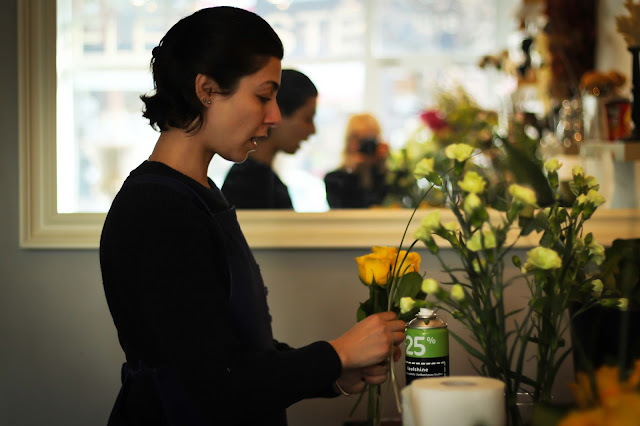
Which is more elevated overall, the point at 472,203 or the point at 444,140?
the point at 444,140

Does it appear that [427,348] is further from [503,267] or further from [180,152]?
[180,152]

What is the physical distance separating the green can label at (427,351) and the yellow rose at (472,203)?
0.19 meters

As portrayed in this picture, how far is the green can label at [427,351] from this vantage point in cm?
94

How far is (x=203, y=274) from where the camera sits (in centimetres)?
94

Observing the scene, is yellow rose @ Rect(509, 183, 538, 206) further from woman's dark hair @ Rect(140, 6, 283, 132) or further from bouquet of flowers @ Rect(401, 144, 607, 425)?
woman's dark hair @ Rect(140, 6, 283, 132)

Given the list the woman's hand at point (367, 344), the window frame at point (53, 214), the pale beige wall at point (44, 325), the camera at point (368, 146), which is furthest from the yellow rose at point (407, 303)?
the camera at point (368, 146)

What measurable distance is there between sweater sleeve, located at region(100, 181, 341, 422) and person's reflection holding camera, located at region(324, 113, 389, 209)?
0.80 m

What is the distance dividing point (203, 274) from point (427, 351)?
11.6 inches

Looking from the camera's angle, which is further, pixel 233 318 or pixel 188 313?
pixel 233 318

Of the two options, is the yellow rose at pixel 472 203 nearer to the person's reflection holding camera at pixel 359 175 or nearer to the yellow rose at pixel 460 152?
the yellow rose at pixel 460 152

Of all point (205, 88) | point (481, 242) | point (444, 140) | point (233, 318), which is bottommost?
point (233, 318)

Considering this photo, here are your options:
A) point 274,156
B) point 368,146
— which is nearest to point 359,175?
point 274,156

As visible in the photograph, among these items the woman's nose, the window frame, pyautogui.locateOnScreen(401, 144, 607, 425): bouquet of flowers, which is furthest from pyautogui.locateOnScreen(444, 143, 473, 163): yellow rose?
the window frame

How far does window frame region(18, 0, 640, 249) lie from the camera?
62.2 inches
